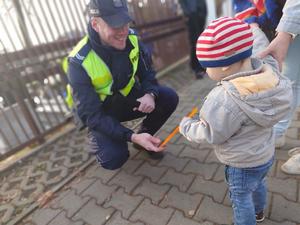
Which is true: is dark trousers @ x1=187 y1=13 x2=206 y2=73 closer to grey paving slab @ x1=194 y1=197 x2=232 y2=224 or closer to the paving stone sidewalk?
the paving stone sidewalk

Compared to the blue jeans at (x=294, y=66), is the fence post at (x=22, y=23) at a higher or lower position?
higher

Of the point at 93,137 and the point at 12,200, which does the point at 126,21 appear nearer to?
the point at 93,137

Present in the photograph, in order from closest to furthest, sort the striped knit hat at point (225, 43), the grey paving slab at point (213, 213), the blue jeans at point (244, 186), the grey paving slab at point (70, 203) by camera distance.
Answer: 1. the striped knit hat at point (225, 43)
2. the blue jeans at point (244, 186)
3. the grey paving slab at point (213, 213)
4. the grey paving slab at point (70, 203)

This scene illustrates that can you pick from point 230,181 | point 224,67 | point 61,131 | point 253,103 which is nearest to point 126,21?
point 224,67

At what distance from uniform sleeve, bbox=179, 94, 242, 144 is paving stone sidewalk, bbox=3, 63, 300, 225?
0.84 meters

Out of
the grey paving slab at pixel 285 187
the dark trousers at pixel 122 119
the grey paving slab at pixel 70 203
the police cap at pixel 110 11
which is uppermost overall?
the police cap at pixel 110 11

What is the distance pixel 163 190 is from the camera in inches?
93.3

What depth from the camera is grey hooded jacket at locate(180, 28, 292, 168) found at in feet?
4.31

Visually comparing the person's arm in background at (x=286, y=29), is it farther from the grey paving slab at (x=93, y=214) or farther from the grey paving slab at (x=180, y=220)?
the grey paving slab at (x=93, y=214)

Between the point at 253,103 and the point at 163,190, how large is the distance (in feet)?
4.34

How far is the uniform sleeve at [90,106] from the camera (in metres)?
2.25

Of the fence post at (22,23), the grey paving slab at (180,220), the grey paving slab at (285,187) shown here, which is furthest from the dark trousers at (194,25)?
the grey paving slab at (180,220)

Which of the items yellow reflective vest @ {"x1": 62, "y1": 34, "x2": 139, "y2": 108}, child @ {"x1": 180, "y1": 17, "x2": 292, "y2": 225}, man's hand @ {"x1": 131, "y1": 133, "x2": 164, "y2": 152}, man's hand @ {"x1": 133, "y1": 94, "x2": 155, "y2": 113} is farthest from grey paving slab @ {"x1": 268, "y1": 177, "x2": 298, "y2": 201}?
yellow reflective vest @ {"x1": 62, "y1": 34, "x2": 139, "y2": 108}

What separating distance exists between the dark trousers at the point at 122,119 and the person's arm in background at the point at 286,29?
3.96 feet
